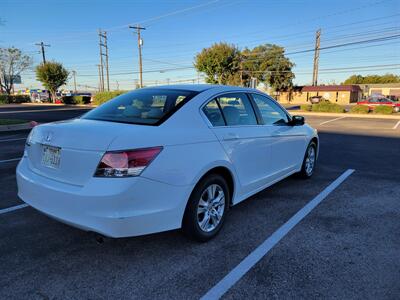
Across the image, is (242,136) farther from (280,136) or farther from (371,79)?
(371,79)

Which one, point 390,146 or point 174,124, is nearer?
point 174,124

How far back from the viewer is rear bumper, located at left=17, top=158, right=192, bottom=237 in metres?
2.39

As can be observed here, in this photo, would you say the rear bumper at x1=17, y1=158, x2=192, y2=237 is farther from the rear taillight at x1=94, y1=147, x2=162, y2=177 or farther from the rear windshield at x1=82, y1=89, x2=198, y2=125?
the rear windshield at x1=82, y1=89, x2=198, y2=125

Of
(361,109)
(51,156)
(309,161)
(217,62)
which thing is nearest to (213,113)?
(51,156)

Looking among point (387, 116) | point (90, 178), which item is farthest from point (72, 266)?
point (387, 116)

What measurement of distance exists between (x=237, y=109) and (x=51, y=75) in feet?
162

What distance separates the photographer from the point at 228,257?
9.51ft

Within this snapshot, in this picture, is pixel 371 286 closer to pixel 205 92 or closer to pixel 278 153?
pixel 278 153

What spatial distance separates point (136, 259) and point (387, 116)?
80.7 feet

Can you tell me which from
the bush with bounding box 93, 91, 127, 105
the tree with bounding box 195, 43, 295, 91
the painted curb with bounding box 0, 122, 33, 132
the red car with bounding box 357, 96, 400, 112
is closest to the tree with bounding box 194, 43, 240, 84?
the tree with bounding box 195, 43, 295, 91

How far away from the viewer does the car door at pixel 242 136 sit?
327 centimetres

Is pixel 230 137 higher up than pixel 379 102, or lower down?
higher up

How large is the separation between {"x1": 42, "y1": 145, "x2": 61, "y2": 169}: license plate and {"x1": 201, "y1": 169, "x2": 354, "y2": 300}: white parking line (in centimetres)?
169

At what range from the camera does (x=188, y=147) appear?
277cm
